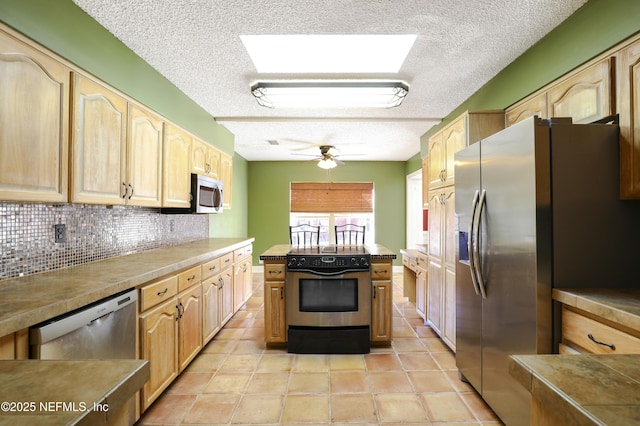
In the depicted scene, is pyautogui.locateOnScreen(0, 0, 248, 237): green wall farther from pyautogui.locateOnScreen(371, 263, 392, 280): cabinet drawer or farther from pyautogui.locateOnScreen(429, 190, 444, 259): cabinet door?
pyautogui.locateOnScreen(429, 190, 444, 259): cabinet door

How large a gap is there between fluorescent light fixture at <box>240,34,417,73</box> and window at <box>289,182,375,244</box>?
4047mm

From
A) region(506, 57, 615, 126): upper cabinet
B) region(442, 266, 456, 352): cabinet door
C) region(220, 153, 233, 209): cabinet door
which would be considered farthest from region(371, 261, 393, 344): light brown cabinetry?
region(220, 153, 233, 209): cabinet door

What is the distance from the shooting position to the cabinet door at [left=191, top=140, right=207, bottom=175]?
3.13 metres

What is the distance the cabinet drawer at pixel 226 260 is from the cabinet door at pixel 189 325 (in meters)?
0.53

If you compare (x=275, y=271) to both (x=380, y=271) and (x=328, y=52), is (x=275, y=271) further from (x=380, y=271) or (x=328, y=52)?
(x=328, y=52)

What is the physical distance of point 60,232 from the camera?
6.18 feet

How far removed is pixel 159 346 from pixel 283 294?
109 cm

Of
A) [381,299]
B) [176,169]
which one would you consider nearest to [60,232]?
[176,169]

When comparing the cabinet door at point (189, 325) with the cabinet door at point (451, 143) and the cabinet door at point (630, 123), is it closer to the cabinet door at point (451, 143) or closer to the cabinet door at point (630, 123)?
the cabinet door at point (451, 143)

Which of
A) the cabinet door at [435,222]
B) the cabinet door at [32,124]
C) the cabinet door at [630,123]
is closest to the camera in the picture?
the cabinet door at [32,124]

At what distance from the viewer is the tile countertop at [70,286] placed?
44.6 inches

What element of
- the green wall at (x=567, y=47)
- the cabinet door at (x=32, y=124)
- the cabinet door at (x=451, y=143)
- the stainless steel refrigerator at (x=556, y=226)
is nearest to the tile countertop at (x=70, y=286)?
the cabinet door at (x=32, y=124)

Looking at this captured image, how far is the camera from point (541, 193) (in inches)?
59.2

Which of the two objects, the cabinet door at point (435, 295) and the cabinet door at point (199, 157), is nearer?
the cabinet door at point (435, 295)
